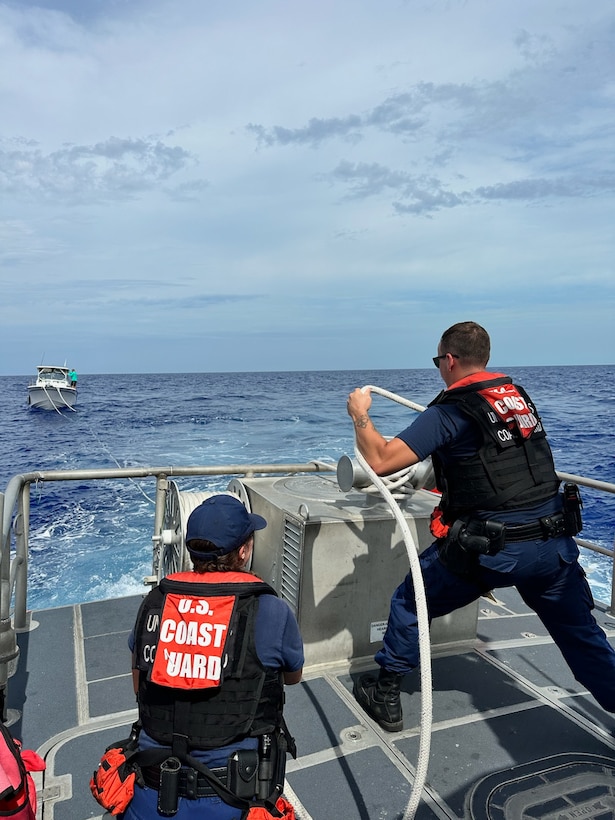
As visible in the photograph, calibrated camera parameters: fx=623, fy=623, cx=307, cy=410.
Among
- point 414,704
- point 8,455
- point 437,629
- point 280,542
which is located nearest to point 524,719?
point 414,704

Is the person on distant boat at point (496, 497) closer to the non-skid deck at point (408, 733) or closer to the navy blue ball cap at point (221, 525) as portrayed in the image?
the non-skid deck at point (408, 733)

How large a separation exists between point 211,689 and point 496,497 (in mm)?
1530

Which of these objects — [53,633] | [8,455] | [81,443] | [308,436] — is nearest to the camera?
[53,633]

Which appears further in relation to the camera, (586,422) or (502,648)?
(586,422)

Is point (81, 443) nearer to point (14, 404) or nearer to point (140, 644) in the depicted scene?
point (140, 644)

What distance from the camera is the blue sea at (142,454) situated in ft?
34.7

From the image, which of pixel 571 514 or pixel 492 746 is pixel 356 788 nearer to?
pixel 492 746

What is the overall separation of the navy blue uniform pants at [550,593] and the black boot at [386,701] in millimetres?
304

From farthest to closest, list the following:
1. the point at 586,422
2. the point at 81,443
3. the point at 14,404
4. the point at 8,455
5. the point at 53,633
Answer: the point at 14,404
the point at 586,422
the point at 81,443
the point at 8,455
the point at 53,633

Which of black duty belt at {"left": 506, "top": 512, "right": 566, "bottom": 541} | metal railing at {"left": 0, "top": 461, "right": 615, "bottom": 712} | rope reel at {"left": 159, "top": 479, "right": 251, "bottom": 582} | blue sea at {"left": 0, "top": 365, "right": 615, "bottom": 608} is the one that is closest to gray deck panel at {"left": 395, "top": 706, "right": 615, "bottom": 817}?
black duty belt at {"left": 506, "top": 512, "right": 566, "bottom": 541}

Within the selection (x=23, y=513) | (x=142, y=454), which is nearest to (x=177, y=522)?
(x=23, y=513)

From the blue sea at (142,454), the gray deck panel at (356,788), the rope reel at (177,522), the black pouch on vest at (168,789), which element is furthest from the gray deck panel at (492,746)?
the blue sea at (142,454)

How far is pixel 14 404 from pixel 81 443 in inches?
1449

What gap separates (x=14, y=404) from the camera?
61812 millimetres
